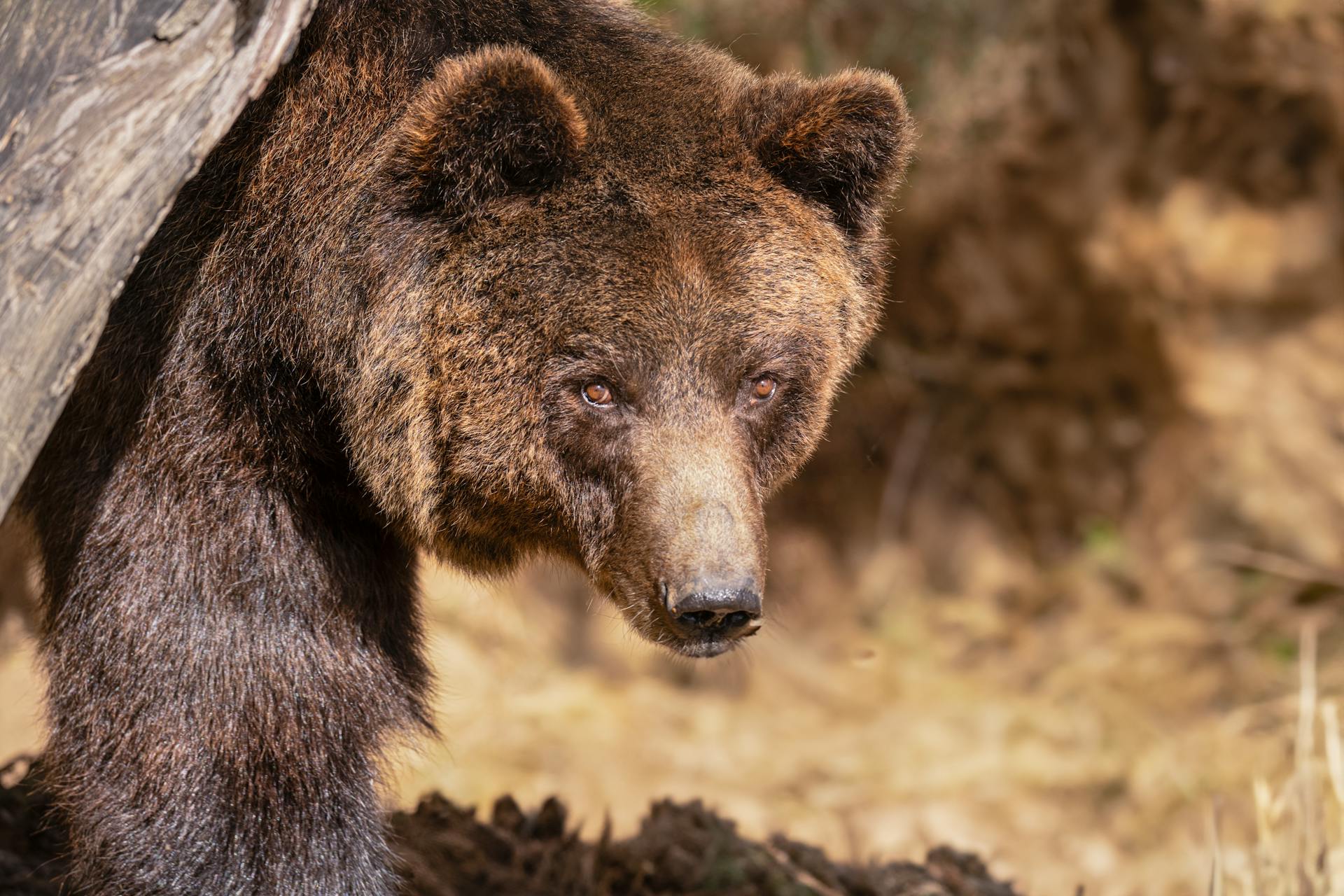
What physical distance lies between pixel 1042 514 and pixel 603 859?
556cm

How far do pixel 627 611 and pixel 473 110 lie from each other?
119 centimetres

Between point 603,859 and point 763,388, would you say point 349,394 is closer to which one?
point 763,388

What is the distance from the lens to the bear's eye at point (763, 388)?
336 centimetres

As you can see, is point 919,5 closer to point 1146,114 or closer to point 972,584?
point 1146,114

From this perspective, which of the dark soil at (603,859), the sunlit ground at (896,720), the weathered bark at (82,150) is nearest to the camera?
the weathered bark at (82,150)

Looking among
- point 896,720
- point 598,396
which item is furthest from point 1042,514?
point 598,396

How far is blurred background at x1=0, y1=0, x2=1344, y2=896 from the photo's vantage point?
761 cm

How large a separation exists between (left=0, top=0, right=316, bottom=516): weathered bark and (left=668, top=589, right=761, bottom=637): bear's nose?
1.31m

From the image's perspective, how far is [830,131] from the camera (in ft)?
11.0

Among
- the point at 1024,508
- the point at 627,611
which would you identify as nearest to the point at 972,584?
the point at 1024,508

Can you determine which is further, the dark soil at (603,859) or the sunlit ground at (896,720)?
the sunlit ground at (896,720)

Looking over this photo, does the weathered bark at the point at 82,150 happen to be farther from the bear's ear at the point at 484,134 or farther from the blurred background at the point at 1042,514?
the blurred background at the point at 1042,514

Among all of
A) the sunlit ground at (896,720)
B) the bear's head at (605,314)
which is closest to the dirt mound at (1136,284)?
the sunlit ground at (896,720)

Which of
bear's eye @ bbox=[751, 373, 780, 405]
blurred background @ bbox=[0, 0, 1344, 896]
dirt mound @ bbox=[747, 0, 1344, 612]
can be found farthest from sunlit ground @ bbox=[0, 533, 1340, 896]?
bear's eye @ bbox=[751, 373, 780, 405]
